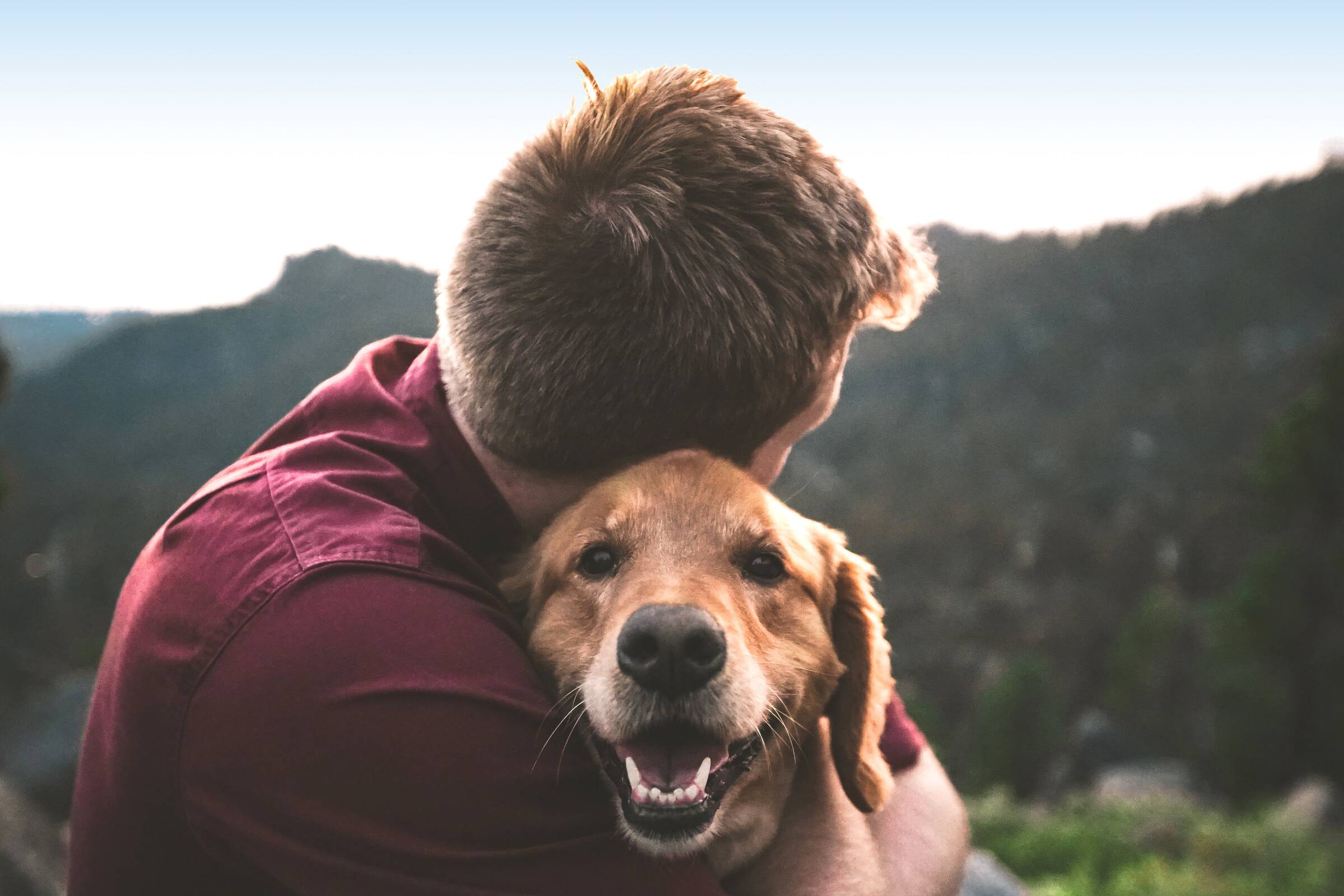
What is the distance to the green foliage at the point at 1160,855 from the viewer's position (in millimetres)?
9891

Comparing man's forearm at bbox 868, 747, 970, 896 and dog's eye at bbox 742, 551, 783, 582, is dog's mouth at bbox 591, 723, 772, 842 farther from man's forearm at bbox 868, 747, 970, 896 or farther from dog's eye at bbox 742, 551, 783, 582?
man's forearm at bbox 868, 747, 970, 896

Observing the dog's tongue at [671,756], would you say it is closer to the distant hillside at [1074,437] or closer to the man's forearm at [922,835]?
the man's forearm at [922,835]

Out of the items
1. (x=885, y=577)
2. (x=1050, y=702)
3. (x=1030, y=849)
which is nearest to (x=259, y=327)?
(x=1030, y=849)

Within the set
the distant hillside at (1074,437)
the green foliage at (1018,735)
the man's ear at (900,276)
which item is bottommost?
the distant hillside at (1074,437)

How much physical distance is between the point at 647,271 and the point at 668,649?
0.90 meters

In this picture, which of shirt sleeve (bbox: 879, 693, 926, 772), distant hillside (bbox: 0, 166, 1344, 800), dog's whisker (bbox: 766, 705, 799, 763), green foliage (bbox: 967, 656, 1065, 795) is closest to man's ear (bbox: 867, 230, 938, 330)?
distant hillside (bbox: 0, 166, 1344, 800)

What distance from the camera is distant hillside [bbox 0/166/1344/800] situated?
18.9m

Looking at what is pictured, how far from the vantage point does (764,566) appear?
2754 mm

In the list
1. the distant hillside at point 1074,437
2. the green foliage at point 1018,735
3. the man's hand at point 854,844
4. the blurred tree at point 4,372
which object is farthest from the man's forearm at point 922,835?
the distant hillside at point 1074,437

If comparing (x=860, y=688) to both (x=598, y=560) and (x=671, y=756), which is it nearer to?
(x=671, y=756)

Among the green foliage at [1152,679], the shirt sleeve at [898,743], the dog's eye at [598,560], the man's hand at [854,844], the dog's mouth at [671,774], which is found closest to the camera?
the dog's mouth at [671,774]

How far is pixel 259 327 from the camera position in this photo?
36.2ft

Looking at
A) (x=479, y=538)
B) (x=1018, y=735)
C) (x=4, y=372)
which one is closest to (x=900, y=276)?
(x=479, y=538)

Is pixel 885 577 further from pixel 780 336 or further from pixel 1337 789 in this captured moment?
pixel 780 336
